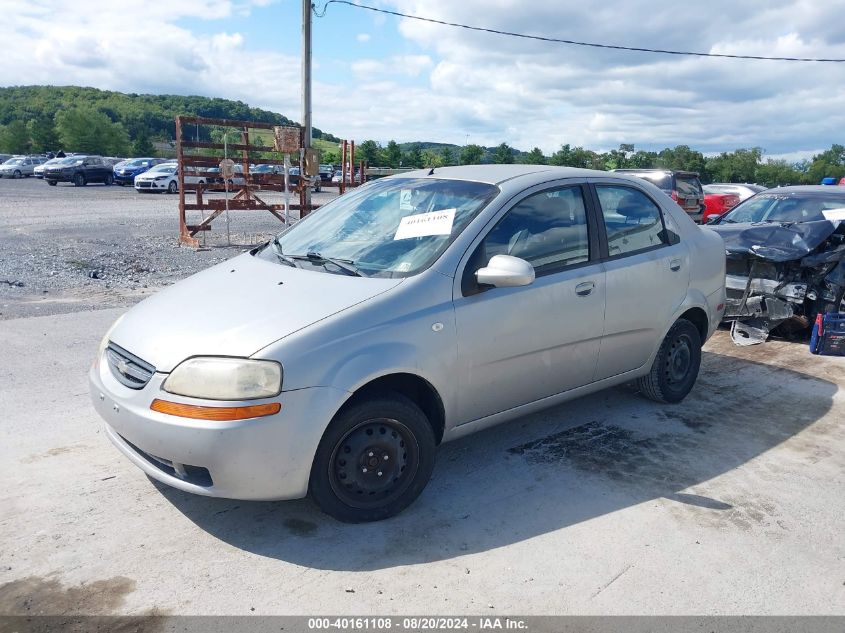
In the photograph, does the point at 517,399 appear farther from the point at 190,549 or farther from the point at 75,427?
the point at 75,427

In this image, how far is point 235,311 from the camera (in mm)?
3398

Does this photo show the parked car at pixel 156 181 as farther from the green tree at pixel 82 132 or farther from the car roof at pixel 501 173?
the green tree at pixel 82 132

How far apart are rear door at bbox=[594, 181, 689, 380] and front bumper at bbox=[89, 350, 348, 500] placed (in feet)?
7.10

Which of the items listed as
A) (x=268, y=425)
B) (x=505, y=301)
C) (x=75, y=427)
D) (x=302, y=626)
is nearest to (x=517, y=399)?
(x=505, y=301)

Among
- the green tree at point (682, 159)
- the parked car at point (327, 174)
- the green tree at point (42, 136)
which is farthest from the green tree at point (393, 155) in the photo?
the green tree at point (42, 136)

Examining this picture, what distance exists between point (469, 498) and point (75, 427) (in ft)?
8.69

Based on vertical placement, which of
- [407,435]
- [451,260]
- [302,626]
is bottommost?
[302,626]

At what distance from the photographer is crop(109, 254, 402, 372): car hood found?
316 centimetres

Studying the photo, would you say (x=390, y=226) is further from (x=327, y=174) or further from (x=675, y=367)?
(x=327, y=174)

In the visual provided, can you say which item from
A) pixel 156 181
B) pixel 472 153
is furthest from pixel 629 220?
pixel 472 153

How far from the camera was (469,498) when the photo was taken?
3.72 metres

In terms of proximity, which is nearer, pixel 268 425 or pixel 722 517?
pixel 268 425

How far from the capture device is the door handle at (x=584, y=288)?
165 inches

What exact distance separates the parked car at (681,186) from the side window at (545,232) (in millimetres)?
11653
